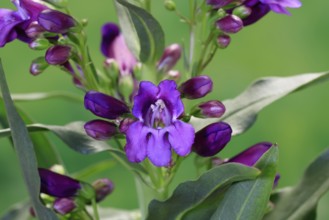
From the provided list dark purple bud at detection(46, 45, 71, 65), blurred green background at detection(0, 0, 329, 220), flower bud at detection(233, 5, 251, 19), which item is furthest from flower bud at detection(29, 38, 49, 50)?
blurred green background at detection(0, 0, 329, 220)

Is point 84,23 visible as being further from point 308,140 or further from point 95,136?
point 308,140

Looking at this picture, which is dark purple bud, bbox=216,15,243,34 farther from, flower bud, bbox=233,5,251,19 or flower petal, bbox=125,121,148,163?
flower petal, bbox=125,121,148,163

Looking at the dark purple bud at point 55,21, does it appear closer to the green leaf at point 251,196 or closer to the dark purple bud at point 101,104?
the dark purple bud at point 101,104

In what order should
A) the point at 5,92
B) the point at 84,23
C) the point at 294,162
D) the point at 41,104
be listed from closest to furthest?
the point at 5,92, the point at 84,23, the point at 294,162, the point at 41,104

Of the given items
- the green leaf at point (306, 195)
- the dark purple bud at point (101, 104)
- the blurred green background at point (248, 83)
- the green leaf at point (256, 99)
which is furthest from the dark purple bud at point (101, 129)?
the blurred green background at point (248, 83)

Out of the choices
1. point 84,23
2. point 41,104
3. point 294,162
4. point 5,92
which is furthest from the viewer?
point 41,104

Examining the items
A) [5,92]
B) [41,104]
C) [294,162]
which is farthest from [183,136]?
[41,104]

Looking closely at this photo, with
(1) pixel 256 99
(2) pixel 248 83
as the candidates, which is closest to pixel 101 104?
(1) pixel 256 99
